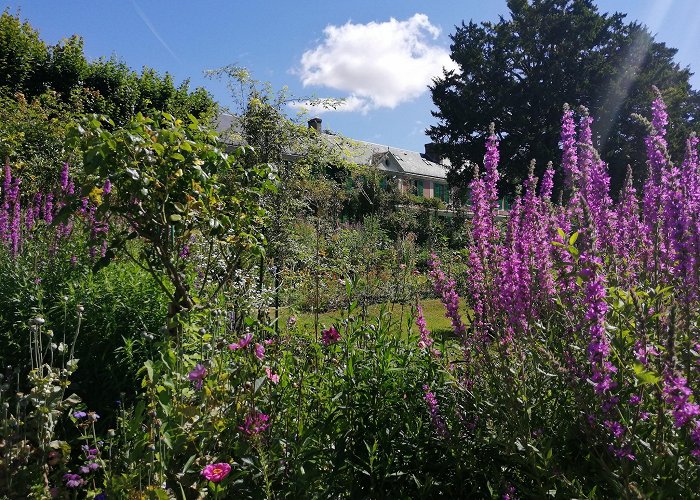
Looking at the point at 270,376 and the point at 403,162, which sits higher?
the point at 403,162

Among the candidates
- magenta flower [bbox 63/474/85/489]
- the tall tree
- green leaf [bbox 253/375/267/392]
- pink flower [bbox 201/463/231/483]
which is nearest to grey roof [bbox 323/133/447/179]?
→ the tall tree

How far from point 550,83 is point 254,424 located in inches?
965

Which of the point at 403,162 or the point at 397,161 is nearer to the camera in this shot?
the point at 397,161

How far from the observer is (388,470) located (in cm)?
235

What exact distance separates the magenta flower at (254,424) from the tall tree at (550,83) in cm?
2129

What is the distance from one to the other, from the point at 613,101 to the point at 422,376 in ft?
76.9

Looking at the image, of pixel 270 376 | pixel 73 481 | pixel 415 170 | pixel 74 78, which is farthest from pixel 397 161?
pixel 73 481

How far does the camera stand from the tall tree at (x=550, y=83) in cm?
2250

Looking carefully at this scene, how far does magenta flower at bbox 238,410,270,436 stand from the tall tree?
21.3 metres

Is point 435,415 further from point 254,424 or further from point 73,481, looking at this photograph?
point 73,481

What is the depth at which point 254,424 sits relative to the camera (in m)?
2.23

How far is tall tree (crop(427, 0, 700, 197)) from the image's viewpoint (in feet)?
73.8

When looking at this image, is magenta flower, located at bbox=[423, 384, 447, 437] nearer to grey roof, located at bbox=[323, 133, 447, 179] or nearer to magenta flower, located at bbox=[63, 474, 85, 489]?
magenta flower, located at bbox=[63, 474, 85, 489]

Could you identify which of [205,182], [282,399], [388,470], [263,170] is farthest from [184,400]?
[263,170]
